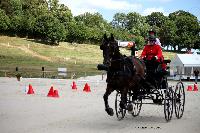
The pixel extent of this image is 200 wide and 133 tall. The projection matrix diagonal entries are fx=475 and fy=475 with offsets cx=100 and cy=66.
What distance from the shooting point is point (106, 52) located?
39.1 ft

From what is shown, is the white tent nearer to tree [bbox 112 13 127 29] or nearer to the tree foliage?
the tree foliage

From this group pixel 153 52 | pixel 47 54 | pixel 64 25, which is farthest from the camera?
pixel 64 25

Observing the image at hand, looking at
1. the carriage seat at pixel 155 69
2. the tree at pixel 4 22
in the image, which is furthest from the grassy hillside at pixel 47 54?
the carriage seat at pixel 155 69

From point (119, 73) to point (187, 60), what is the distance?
46353mm

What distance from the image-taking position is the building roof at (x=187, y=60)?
56938mm

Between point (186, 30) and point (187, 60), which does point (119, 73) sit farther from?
point (186, 30)

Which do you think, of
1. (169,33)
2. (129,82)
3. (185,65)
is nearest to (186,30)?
(169,33)

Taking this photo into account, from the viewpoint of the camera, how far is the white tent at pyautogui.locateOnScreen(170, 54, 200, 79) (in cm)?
5656

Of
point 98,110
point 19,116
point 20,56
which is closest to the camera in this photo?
point 19,116

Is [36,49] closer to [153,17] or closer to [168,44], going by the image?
[168,44]

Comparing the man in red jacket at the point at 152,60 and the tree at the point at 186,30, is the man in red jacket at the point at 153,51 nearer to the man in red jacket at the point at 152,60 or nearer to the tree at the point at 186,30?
the man in red jacket at the point at 152,60

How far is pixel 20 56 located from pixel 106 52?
7075cm

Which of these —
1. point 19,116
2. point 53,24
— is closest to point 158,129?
point 19,116

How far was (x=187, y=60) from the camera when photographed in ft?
189
